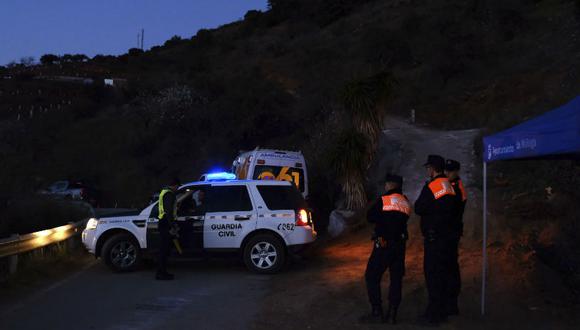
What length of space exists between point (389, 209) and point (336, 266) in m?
4.65

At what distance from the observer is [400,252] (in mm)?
7145

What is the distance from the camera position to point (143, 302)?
8688mm

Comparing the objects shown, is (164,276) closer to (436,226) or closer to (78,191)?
(436,226)

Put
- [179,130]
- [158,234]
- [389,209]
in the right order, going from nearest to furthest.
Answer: [389,209] < [158,234] < [179,130]

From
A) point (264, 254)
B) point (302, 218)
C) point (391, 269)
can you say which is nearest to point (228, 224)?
point (264, 254)

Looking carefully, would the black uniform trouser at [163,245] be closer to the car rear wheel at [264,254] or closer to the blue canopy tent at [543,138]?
the car rear wheel at [264,254]

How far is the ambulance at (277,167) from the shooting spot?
15.2 meters

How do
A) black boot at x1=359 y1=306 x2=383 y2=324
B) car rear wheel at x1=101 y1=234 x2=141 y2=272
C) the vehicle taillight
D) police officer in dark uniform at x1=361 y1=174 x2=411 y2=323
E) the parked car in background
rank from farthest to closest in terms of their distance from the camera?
1. the parked car in background
2. car rear wheel at x1=101 y1=234 x2=141 y2=272
3. the vehicle taillight
4. black boot at x1=359 y1=306 x2=383 y2=324
5. police officer in dark uniform at x1=361 y1=174 x2=411 y2=323

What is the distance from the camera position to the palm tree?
15.7 metres

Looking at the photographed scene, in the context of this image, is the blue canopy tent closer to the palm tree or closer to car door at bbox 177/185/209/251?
car door at bbox 177/185/209/251

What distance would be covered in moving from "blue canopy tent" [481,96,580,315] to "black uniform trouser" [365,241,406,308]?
A: 116 cm

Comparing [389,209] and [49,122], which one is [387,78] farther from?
[49,122]

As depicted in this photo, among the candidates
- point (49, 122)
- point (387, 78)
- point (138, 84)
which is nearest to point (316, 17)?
point (138, 84)

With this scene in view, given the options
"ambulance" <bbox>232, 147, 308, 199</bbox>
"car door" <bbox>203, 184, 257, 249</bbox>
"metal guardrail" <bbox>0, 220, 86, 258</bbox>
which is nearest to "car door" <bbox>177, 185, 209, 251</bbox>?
"car door" <bbox>203, 184, 257, 249</bbox>
